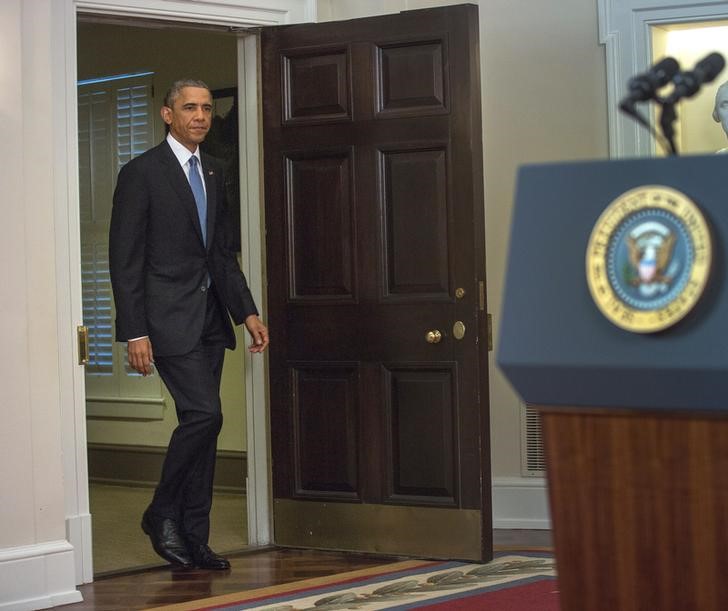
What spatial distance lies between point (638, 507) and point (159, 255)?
2985 mm

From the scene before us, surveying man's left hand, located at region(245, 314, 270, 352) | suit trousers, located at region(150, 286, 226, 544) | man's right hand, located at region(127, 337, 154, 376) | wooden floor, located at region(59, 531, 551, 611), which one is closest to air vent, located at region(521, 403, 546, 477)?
wooden floor, located at region(59, 531, 551, 611)

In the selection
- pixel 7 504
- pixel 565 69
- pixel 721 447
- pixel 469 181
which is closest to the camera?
pixel 721 447

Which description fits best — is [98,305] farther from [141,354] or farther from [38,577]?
[38,577]

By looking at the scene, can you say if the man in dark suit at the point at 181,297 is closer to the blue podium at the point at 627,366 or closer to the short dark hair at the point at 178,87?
the short dark hair at the point at 178,87

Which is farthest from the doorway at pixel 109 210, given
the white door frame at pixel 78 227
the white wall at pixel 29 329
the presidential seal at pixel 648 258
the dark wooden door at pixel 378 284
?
the presidential seal at pixel 648 258

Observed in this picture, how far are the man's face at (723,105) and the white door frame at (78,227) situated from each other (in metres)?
1.70

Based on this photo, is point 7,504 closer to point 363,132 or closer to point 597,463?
point 363,132

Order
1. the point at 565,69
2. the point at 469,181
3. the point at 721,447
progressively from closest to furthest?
the point at 721,447, the point at 469,181, the point at 565,69

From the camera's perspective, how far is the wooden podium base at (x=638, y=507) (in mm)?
1678

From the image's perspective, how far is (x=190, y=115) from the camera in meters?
4.51

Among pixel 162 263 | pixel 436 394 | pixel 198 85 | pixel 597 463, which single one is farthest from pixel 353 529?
pixel 597 463

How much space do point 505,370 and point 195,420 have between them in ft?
9.18

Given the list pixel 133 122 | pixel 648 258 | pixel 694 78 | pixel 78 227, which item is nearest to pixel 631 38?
pixel 78 227

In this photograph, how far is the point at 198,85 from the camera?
14.9 feet
